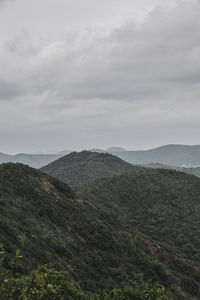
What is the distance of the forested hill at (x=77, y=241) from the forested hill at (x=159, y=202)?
13170 mm

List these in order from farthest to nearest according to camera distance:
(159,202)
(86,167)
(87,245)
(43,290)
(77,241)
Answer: (86,167)
(159,202)
(87,245)
(77,241)
(43,290)

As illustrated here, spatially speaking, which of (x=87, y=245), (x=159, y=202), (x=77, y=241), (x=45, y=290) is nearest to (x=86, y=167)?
(x=159, y=202)

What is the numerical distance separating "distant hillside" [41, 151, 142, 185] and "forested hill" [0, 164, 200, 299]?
72609 mm

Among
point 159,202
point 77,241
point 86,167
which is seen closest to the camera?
point 77,241

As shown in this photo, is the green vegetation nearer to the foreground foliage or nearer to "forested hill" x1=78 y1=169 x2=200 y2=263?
the foreground foliage

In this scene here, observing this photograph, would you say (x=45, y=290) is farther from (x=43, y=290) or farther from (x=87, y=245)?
(x=87, y=245)

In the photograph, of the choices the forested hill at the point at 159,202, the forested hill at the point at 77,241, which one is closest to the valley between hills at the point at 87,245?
the forested hill at the point at 77,241

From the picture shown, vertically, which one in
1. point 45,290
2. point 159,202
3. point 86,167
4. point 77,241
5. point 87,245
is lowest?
point 159,202

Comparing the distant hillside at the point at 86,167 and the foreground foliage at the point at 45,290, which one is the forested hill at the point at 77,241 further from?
the distant hillside at the point at 86,167

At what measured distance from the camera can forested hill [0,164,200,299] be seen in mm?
20172

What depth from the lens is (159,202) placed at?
63219mm

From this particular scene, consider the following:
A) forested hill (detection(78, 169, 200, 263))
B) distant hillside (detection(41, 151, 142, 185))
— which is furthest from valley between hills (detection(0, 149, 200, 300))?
distant hillside (detection(41, 151, 142, 185))

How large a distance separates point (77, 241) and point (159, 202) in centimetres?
4080

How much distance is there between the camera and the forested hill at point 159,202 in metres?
48.1
